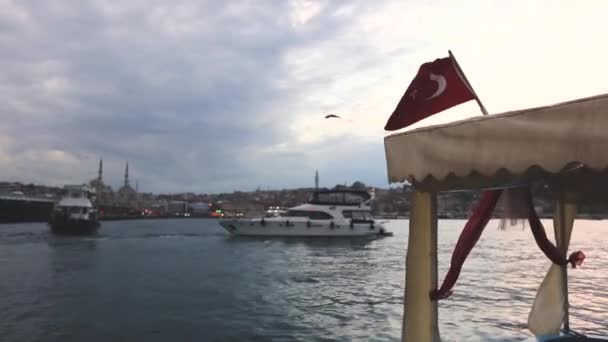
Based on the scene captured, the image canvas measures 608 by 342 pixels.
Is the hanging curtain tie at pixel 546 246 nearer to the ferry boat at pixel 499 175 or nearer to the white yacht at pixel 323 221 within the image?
the ferry boat at pixel 499 175

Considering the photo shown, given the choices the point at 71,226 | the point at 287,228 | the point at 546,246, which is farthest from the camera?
the point at 71,226

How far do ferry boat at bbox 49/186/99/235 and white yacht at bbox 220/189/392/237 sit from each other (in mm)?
19730

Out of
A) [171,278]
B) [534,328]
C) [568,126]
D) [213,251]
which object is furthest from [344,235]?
[568,126]

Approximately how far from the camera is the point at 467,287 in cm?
1847

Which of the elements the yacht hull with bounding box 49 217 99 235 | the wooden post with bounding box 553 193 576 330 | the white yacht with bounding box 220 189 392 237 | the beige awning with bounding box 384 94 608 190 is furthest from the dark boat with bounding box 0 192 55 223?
the beige awning with bounding box 384 94 608 190

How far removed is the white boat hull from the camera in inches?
1895

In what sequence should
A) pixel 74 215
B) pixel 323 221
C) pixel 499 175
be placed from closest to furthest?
pixel 499 175, pixel 323 221, pixel 74 215

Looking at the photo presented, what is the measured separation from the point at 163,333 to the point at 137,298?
541 centimetres

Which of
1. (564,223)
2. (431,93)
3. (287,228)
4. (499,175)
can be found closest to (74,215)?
(287,228)

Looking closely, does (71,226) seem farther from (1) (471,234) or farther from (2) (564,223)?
(1) (471,234)

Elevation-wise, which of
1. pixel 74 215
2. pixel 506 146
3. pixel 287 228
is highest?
pixel 506 146

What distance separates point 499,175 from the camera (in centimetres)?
411

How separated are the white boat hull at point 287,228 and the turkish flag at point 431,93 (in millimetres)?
44404

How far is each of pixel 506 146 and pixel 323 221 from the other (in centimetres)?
4606
